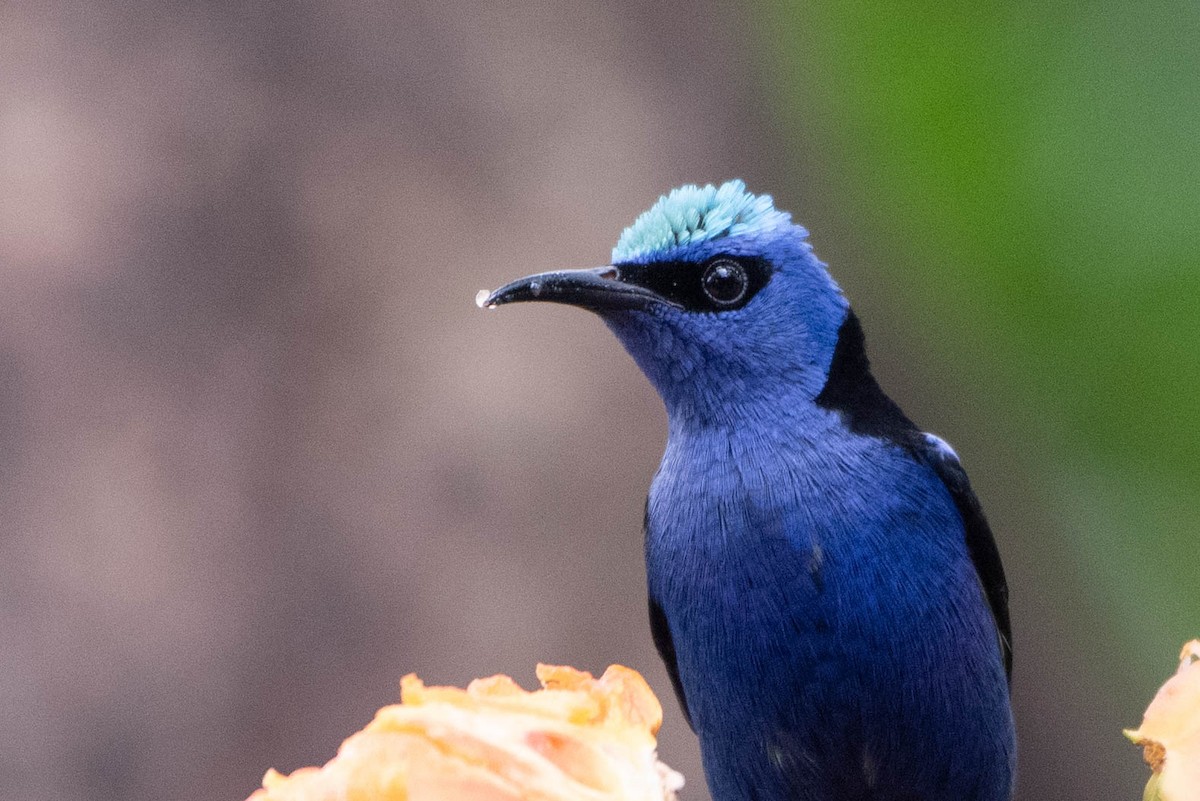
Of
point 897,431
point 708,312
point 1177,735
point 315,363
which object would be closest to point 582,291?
point 708,312

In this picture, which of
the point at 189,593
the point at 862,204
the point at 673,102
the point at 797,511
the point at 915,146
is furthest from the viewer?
the point at 673,102

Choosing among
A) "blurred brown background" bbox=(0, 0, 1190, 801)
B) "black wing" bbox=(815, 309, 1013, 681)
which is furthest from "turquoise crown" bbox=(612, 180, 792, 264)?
"blurred brown background" bbox=(0, 0, 1190, 801)

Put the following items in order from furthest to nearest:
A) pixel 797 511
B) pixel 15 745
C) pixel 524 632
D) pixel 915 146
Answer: pixel 524 632 < pixel 15 745 < pixel 797 511 < pixel 915 146

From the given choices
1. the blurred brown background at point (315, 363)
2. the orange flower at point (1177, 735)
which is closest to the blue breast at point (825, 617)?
the blurred brown background at point (315, 363)

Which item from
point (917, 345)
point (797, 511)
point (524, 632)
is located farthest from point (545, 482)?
point (797, 511)

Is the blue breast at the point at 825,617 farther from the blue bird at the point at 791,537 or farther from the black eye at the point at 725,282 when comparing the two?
the black eye at the point at 725,282

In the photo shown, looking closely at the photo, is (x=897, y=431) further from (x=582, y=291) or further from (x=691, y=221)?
(x=582, y=291)

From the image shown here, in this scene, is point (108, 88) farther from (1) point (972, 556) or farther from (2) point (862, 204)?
(1) point (972, 556)
